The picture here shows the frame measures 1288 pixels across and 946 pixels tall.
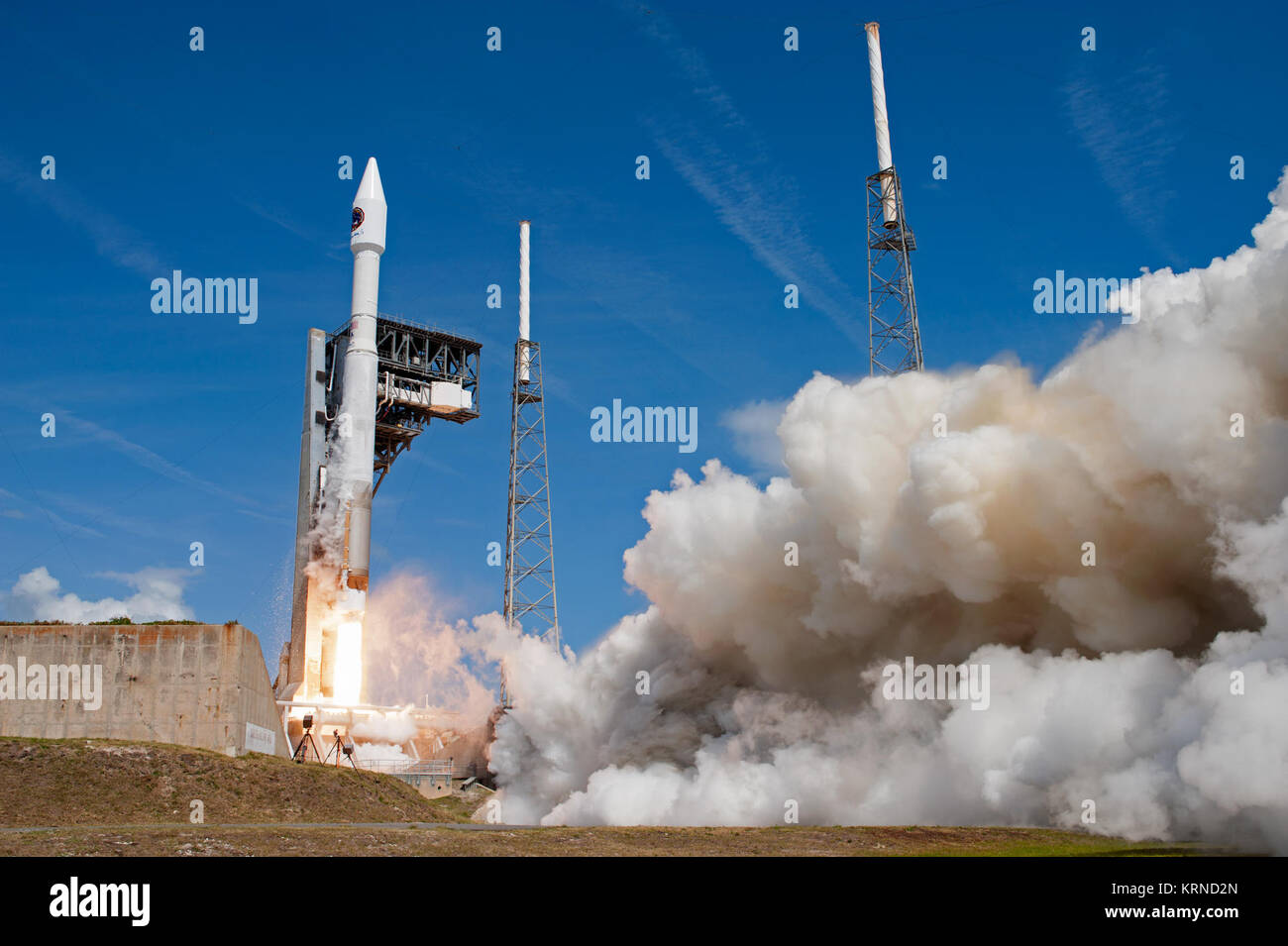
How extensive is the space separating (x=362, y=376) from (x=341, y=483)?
7302 mm

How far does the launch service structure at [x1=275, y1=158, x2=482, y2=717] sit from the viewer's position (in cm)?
7088

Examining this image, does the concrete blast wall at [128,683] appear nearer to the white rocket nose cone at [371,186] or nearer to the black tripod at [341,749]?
the black tripod at [341,749]

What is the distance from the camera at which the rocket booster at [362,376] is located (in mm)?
71938

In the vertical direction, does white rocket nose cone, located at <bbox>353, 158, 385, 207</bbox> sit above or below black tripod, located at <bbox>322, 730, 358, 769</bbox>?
above

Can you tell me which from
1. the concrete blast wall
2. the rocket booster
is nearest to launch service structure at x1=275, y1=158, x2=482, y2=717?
the rocket booster

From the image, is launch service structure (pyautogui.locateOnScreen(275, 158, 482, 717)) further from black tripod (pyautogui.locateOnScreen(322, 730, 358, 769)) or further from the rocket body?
the rocket body

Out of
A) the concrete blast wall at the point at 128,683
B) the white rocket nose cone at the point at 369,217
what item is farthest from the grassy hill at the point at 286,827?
the white rocket nose cone at the point at 369,217

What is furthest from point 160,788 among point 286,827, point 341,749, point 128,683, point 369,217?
point 369,217

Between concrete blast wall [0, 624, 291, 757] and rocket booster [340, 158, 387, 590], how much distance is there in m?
28.9

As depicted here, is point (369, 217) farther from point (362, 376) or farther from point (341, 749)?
point (341, 749)
